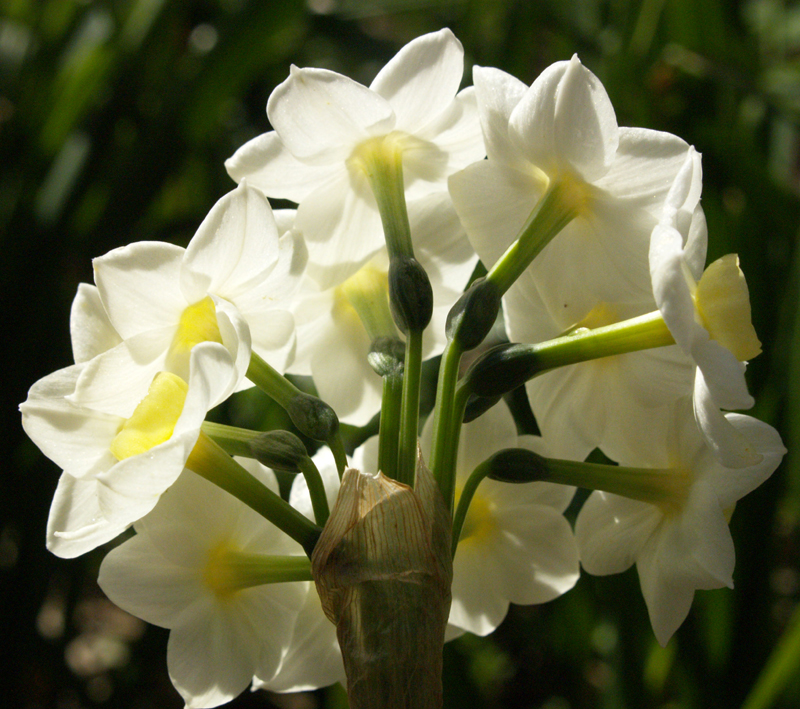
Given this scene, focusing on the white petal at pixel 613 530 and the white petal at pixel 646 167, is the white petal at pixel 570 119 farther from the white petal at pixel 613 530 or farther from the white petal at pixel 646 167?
the white petal at pixel 613 530

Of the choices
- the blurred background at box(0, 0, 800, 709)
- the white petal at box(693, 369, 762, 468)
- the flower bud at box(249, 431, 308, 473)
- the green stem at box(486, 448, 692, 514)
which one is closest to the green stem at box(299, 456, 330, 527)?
the flower bud at box(249, 431, 308, 473)

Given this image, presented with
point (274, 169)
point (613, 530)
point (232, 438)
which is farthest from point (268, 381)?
point (613, 530)

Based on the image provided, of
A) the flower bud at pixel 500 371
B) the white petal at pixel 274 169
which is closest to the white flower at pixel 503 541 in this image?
the flower bud at pixel 500 371

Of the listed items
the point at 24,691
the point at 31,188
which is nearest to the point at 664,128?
the point at 31,188

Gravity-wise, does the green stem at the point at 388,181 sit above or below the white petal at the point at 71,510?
above

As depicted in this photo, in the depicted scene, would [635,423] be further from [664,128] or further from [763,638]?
[664,128]

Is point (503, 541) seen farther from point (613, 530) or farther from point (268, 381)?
point (268, 381)
